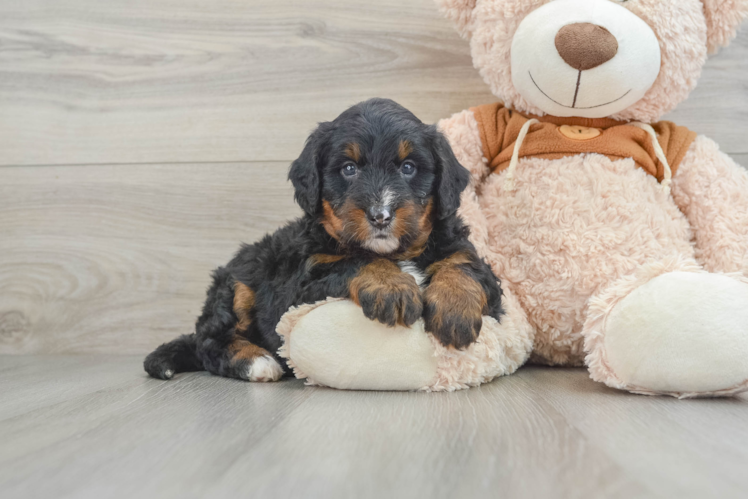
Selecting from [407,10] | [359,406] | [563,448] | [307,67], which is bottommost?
[359,406]

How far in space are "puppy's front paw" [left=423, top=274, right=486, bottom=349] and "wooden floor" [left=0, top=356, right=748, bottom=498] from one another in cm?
15

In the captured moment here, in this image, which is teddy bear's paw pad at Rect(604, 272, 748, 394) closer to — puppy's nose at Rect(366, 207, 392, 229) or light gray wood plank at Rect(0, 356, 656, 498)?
light gray wood plank at Rect(0, 356, 656, 498)

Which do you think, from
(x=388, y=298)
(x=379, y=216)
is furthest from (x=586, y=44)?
(x=388, y=298)

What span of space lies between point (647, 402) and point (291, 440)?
0.84 metres

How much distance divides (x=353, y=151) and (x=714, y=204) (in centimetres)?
118

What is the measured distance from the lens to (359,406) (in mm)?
1425

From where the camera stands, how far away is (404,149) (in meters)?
1.63

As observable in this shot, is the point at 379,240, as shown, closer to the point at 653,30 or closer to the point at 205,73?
the point at 653,30

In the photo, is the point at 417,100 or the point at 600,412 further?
the point at 417,100

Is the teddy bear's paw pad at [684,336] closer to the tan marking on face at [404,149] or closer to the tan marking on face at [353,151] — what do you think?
the tan marking on face at [404,149]

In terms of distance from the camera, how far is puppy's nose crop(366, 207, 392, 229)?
1.50m

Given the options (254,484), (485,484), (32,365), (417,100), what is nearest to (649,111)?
(417,100)

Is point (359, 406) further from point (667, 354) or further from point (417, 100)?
point (417, 100)

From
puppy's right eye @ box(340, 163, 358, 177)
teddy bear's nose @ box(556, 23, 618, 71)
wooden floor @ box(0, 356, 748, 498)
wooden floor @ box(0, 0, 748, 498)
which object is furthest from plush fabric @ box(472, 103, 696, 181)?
wooden floor @ box(0, 356, 748, 498)
